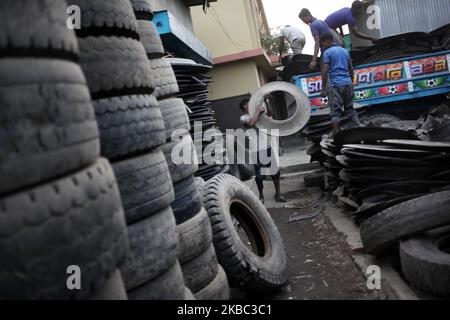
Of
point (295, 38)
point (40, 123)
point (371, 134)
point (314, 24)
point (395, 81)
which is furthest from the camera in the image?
point (295, 38)

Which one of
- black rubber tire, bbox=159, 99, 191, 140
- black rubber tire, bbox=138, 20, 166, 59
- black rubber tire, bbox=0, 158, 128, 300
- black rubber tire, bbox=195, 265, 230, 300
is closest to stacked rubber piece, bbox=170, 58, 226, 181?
black rubber tire, bbox=159, 99, 191, 140

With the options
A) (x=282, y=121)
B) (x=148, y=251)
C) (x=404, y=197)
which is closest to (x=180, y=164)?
(x=148, y=251)

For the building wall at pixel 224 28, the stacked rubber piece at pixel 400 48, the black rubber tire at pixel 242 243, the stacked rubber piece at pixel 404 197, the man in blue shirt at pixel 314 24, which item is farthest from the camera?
the building wall at pixel 224 28

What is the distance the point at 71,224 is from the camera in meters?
1.11

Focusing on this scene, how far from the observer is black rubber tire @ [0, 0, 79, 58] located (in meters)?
1.05

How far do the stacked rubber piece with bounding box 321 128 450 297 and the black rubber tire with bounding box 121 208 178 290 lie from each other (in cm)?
173

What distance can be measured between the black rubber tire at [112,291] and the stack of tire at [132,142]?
1.36 feet

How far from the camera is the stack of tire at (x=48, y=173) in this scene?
1010 mm

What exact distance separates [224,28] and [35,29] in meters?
12.6

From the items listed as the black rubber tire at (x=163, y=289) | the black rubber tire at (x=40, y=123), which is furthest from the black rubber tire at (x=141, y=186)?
the black rubber tire at (x=40, y=123)

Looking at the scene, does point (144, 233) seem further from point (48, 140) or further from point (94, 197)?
point (48, 140)

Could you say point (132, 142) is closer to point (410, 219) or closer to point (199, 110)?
point (410, 219)

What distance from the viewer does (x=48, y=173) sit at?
1086mm

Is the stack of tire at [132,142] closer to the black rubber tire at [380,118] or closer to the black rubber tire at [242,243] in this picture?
the black rubber tire at [242,243]
